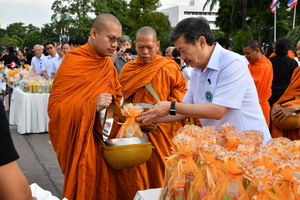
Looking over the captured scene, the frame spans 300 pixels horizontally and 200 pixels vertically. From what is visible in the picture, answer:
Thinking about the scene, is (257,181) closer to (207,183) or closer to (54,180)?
(207,183)

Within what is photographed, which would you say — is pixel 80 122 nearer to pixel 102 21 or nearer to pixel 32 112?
pixel 102 21

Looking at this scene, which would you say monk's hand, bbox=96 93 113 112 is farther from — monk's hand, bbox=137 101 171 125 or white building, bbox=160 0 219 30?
white building, bbox=160 0 219 30

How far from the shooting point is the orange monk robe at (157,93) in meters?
3.42

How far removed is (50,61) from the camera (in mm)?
8344

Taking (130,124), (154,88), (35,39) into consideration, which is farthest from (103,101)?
(35,39)

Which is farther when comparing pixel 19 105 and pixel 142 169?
pixel 19 105

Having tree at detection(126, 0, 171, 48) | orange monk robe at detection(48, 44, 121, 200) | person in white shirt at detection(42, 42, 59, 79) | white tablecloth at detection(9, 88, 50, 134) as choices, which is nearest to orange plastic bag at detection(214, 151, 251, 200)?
orange monk robe at detection(48, 44, 121, 200)

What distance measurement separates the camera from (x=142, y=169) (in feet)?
11.0

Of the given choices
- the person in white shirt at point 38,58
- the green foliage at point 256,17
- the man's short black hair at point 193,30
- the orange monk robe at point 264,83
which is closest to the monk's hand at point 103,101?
the man's short black hair at point 193,30

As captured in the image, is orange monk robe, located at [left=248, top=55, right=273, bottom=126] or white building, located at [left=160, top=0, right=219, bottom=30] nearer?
orange monk robe, located at [left=248, top=55, right=273, bottom=126]

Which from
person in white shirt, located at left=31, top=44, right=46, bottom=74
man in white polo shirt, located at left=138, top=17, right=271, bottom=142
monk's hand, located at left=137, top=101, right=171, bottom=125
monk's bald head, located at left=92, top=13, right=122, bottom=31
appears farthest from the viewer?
person in white shirt, located at left=31, top=44, right=46, bottom=74

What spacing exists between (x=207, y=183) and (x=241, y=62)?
1.01m

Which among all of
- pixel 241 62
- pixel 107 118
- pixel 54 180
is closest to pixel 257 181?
pixel 241 62

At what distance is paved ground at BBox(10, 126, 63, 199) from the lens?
4453 mm
